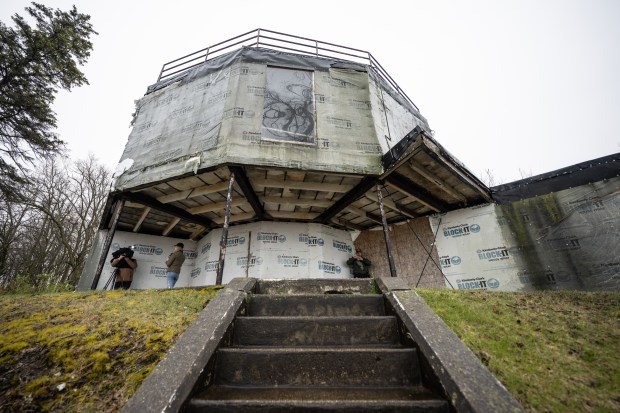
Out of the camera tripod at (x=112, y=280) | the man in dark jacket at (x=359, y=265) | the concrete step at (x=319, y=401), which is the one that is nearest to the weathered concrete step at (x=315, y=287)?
the concrete step at (x=319, y=401)

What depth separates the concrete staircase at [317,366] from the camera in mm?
1832

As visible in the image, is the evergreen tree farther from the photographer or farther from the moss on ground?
the moss on ground

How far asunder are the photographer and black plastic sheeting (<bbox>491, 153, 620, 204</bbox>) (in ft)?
42.1

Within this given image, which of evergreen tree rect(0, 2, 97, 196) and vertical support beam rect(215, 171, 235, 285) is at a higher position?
evergreen tree rect(0, 2, 97, 196)

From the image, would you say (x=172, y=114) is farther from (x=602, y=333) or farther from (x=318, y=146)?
(x=602, y=333)

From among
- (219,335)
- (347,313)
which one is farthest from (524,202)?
(219,335)

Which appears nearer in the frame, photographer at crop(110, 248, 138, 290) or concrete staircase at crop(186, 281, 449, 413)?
concrete staircase at crop(186, 281, 449, 413)

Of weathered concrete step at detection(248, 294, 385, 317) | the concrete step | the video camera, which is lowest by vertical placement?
the concrete step

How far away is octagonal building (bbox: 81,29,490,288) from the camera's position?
707cm

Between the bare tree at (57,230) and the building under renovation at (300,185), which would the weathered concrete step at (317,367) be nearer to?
the building under renovation at (300,185)

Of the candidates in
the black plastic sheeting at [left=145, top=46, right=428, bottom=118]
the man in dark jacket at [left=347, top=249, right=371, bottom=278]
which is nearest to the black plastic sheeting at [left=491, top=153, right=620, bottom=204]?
the man in dark jacket at [left=347, top=249, right=371, bottom=278]

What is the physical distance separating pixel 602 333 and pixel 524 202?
20.4ft

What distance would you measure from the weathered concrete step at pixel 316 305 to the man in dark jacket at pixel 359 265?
639 centimetres

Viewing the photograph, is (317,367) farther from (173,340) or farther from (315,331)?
(173,340)
